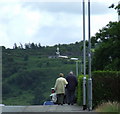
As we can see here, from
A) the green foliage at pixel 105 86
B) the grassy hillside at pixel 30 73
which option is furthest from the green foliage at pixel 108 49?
the green foliage at pixel 105 86

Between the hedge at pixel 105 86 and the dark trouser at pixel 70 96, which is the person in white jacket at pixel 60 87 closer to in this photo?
the dark trouser at pixel 70 96

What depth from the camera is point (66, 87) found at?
2488 centimetres

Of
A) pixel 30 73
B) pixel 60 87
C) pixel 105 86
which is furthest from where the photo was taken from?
pixel 30 73

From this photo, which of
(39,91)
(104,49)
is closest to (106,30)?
(104,49)

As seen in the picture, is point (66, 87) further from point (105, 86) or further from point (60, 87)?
point (105, 86)

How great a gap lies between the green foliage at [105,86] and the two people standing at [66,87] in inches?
147

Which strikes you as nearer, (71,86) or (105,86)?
(105,86)

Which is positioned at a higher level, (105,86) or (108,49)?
(108,49)

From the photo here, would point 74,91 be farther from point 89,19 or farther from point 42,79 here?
point 42,79

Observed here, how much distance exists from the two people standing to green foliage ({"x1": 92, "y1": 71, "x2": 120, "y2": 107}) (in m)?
3.73

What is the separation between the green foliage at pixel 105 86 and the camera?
2072 centimetres

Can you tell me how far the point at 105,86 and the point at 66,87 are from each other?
14.3ft

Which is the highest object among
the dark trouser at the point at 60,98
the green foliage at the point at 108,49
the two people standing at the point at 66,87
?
the green foliage at the point at 108,49

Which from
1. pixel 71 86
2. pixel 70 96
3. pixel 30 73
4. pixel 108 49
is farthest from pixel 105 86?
pixel 30 73
